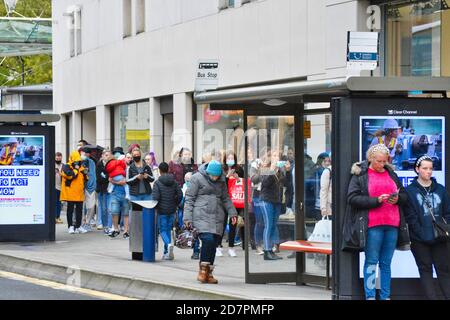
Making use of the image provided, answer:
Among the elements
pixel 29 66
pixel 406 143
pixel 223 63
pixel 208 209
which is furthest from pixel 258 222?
pixel 29 66

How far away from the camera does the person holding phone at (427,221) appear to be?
12.0 m

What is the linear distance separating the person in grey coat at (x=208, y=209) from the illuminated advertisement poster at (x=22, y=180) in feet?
22.4

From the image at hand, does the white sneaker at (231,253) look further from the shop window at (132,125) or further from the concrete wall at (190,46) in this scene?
the shop window at (132,125)

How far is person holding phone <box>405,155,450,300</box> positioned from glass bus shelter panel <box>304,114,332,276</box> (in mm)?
2418

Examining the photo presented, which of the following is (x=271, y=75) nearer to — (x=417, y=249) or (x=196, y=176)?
(x=196, y=176)

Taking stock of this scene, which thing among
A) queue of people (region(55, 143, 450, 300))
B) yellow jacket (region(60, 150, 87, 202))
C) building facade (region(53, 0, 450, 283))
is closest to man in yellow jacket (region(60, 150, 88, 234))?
yellow jacket (region(60, 150, 87, 202))

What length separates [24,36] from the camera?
45.9 metres

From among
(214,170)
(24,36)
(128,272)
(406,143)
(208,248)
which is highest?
(24,36)

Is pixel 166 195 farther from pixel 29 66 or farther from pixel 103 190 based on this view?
pixel 29 66

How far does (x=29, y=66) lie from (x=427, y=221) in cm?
5658

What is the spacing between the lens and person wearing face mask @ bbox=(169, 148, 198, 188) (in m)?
22.1

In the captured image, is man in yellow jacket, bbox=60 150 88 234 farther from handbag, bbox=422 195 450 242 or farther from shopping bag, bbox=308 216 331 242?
handbag, bbox=422 195 450 242

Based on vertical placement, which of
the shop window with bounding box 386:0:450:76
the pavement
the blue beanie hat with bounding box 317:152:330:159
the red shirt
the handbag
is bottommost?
the pavement
